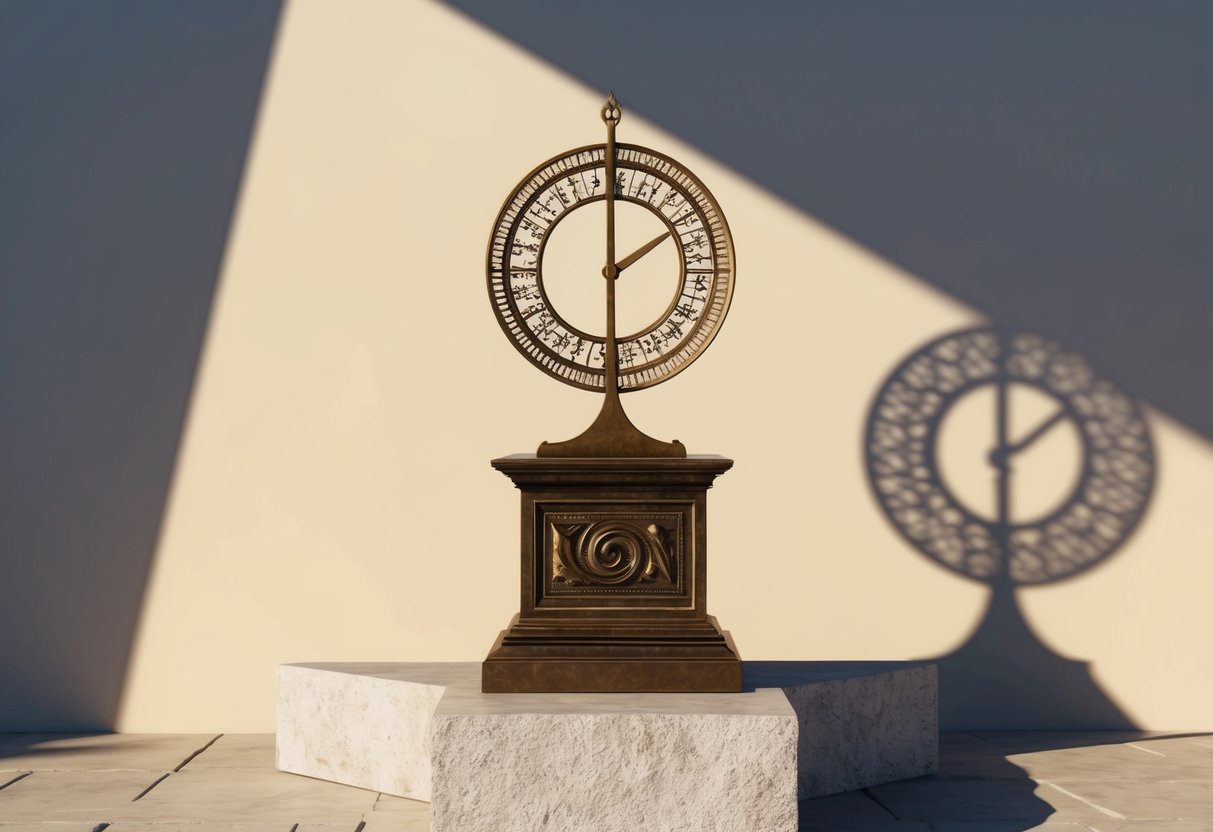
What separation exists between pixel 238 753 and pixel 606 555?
1813mm

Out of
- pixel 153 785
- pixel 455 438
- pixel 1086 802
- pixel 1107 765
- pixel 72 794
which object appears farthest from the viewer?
pixel 455 438

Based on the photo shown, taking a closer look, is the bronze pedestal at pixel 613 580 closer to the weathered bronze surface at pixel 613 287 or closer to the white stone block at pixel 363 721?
the weathered bronze surface at pixel 613 287

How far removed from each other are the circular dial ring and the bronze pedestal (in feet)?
0.92

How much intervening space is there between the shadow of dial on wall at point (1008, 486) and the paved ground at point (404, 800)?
203mm

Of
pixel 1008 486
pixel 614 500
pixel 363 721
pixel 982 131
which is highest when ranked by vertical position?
pixel 982 131

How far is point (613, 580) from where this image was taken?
3.81m

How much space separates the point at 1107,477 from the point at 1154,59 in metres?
1.60

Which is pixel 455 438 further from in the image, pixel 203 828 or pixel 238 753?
pixel 203 828

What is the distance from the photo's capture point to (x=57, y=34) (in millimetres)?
5363

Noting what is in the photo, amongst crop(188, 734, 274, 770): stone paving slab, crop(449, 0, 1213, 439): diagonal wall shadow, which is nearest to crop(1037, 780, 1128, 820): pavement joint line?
crop(449, 0, 1213, 439): diagonal wall shadow

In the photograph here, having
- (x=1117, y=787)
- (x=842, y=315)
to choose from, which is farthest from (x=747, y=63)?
(x=1117, y=787)

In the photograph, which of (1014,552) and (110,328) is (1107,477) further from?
(110,328)

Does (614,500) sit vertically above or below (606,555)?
above

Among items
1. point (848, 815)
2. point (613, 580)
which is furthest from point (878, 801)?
point (613, 580)
